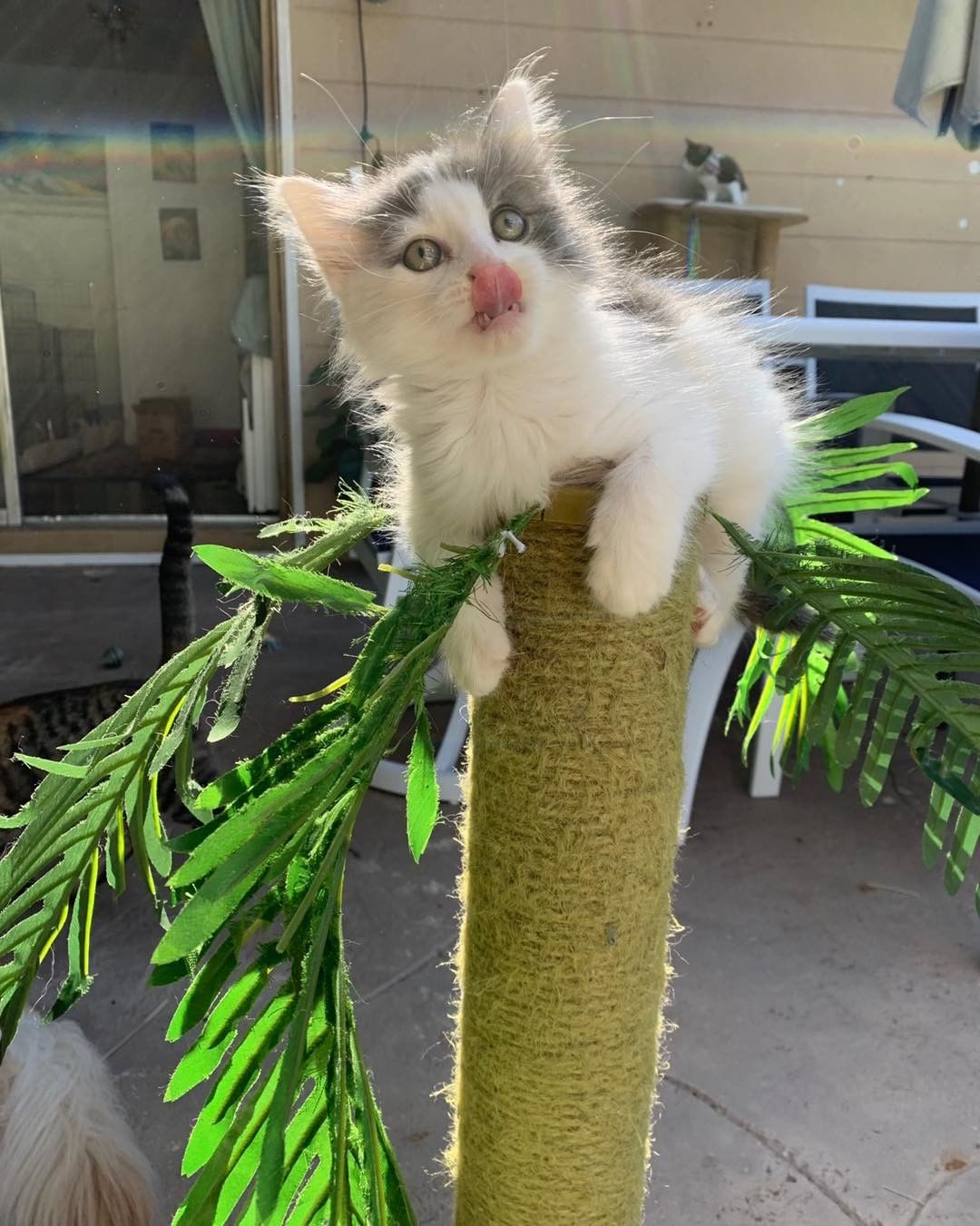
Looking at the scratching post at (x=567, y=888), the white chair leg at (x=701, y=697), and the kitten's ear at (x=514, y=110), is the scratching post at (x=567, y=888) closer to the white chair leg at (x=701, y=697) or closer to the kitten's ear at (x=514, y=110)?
the kitten's ear at (x=514, y=110)

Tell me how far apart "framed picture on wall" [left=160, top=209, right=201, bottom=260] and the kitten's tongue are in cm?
392

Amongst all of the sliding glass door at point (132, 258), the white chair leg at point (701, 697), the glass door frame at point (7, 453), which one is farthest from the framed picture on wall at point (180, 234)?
the white chair leg at point (701, 697)

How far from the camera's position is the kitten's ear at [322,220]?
0.85 m

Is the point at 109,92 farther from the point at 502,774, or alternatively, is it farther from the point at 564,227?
the point at 502,774

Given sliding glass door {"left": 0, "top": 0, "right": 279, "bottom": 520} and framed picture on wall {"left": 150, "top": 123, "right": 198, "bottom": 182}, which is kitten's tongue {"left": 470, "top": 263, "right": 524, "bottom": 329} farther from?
framed picture on wall {"left": 150, "top": 123, "right": 198, "bottom": 182}

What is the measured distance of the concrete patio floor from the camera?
4.49 feet

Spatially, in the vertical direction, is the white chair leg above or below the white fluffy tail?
above

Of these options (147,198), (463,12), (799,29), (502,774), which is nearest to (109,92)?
(147,198)

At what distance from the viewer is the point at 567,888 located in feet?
2.48

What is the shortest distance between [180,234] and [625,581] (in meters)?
4.12

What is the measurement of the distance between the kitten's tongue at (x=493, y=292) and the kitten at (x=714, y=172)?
338 cm

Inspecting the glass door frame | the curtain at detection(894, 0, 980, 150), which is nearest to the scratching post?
the curtain at detection(894, 0, 980, 150)

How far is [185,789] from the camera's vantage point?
0.63 metres

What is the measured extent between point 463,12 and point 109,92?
4.95 feet
